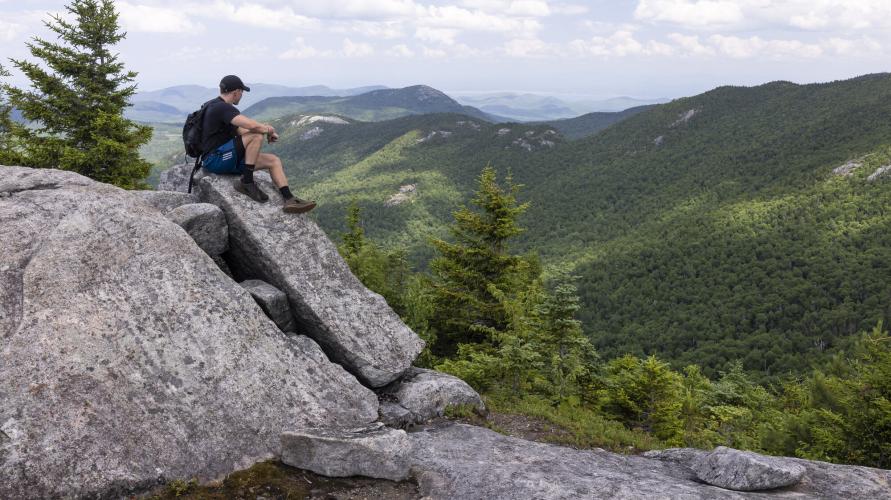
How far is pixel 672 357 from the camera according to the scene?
8500cm

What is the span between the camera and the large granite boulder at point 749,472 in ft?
24.9

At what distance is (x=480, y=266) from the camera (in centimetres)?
2156

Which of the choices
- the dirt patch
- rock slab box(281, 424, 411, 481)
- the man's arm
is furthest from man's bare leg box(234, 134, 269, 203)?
the dirt patch

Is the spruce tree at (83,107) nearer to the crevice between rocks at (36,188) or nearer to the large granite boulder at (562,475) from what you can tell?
the crevice between rocks at (36,188)

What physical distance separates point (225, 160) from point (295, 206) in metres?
1.91

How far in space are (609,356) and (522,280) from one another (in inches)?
2805

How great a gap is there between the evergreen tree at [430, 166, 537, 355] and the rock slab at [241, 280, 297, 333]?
38.0ft

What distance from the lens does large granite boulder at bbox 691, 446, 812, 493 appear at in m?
7.60

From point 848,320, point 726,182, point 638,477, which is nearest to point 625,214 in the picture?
point 726,182

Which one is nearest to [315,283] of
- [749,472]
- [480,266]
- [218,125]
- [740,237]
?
[218,125]

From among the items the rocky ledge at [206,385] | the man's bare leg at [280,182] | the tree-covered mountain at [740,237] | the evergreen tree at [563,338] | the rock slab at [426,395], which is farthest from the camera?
the tree-covered mountain at [740,237]

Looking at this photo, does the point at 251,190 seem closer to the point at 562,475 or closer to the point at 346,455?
the point at 346,455

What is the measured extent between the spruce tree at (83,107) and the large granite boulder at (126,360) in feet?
53.1

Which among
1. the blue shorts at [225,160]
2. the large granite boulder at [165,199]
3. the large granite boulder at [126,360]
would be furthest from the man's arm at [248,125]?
the large granite boulder at [126,360]
